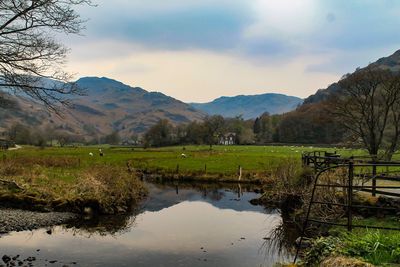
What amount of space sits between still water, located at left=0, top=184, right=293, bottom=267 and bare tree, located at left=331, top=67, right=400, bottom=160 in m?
17.4

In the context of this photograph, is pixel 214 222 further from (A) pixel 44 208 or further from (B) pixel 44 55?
(B) pixel 44 55

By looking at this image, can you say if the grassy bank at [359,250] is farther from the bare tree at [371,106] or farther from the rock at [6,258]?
the bare tree at [371,106]

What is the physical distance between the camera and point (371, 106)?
4356 centimetres

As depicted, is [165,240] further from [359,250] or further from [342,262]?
[342,262]

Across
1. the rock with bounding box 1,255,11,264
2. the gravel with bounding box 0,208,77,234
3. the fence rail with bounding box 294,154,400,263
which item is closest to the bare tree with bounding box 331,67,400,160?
the fence rail with bounding box 294,154,400,263

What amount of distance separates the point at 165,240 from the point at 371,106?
97.7 feet

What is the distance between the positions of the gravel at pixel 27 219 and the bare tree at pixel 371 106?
30.9 meters

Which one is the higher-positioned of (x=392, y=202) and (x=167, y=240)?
(x=392, y=202)

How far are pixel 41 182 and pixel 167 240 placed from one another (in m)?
15.5

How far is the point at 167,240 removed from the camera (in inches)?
901

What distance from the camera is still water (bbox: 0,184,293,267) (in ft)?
62.2

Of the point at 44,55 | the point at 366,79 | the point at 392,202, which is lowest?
the point at 392,202

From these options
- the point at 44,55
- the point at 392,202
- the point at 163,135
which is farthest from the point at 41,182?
the point at 163,135

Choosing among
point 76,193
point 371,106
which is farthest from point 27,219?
point 371,106
